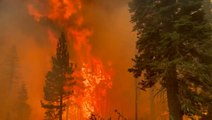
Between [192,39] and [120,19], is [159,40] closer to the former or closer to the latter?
[192,39]

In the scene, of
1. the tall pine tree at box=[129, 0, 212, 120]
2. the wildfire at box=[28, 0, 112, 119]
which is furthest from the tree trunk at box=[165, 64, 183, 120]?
the wildfire at box=[28, 0, 112, 119]

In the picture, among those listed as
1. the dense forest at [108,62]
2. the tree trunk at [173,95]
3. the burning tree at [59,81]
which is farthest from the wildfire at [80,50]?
the tree trunk at [173,95]

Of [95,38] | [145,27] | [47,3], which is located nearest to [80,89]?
[95,38]

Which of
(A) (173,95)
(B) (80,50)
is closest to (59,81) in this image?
(A) (173,95)

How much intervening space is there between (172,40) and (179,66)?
1.60m

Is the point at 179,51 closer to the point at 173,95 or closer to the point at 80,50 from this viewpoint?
the point at 173,95

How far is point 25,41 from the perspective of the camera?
99.0 meters

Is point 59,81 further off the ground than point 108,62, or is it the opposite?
point 108,62

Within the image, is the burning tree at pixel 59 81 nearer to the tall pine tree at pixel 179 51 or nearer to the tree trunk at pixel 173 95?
the tall pine tree at pixel 179 51

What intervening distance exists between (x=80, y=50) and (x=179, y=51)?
86692mm

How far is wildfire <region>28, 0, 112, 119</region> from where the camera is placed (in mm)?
82500

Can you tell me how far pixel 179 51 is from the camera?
18422 mm

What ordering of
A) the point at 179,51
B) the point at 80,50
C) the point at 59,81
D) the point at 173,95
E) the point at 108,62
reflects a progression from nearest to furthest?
1. the point at 179,51
2. the point at 173,95
3. the point at 59,81
4. the point at 108,62
5. the point at 80,50

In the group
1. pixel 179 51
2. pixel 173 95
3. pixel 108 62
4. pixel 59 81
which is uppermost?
pixel 108 62
